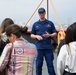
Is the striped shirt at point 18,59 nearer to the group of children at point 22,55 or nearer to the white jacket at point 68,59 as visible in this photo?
the group of children at point 22,55

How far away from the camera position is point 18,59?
352cm

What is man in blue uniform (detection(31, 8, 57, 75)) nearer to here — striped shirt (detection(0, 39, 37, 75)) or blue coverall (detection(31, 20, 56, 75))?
blue coverall (detection(31, 20, 56, 75))

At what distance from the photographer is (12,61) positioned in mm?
3514

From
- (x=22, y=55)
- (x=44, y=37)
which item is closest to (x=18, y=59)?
(x=22, y=55)

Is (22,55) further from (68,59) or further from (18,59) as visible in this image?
(68,59)

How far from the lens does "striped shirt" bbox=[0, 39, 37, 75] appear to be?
3486 millimetres

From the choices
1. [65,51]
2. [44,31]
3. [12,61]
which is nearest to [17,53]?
[12,61]

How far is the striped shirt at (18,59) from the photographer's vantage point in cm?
349

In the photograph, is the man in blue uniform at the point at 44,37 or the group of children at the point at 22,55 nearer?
the group of children at the point at 22,55

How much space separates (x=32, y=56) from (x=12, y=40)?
1.05 feet

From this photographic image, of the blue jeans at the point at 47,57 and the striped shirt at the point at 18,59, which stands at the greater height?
the striped shirt at the point at 18,59

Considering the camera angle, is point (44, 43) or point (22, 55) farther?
point (44, 43)

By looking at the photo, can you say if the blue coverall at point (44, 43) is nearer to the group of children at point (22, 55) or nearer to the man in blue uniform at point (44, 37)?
the man in blue uniform at point (44, 37)

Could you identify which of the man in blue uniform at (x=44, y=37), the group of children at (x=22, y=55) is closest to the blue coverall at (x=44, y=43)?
the man in blue uniform at (x=44, y=37)
